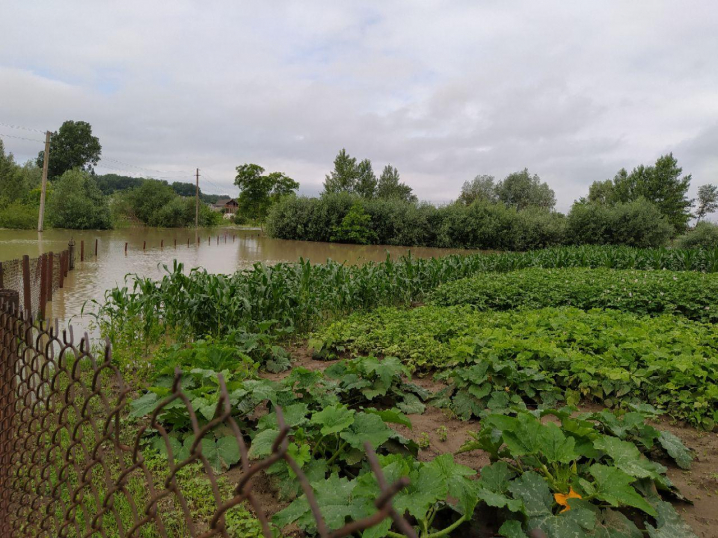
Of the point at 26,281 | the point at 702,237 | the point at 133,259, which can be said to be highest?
the point at 702,237

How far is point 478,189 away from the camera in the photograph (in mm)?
66125

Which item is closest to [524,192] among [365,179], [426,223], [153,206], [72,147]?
[365,179]

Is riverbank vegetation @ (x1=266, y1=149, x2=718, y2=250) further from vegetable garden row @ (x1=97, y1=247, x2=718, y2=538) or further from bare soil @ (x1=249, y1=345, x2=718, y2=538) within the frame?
bare soil @ (x1=249, y1=345, x2=718, y2=538)

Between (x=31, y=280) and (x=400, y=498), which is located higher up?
(x=400, y=498)

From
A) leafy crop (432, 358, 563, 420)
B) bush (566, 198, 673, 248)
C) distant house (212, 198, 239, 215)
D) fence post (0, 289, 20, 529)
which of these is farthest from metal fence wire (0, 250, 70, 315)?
distant house (212, 198, 239, 215)

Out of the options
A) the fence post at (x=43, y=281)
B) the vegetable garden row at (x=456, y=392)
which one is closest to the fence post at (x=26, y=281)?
the fence post at (x=43, y=281)

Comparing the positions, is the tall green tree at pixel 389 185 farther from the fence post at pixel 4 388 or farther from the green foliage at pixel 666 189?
the fence post at pixel 4 388

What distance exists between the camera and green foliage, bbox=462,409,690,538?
2.26 m

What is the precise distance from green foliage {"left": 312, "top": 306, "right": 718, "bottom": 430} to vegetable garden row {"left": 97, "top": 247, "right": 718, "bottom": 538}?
2cm

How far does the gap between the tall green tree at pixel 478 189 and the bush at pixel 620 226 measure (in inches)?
1181

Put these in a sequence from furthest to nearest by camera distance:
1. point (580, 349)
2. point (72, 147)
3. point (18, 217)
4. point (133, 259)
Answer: point (72, 147) → point (18, 217) → point (133, 259) → point (580, 349)

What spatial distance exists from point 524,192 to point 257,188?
120 feet

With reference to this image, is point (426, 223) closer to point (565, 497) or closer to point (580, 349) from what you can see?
point (580, 349)

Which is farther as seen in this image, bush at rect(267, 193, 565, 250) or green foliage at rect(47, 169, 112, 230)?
green foliage at rect(47, 169, 112, 230)
